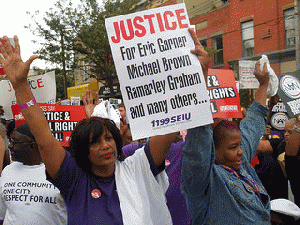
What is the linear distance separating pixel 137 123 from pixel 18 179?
43.5 inches

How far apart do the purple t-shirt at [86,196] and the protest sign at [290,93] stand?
269 centimetres

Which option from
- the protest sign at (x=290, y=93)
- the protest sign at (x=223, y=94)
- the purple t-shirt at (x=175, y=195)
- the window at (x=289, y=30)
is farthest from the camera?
the window at (x=289, y=30)

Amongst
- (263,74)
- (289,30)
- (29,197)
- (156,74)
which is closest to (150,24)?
(156,74)

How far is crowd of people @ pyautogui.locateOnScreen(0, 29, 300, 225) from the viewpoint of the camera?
1.81 m

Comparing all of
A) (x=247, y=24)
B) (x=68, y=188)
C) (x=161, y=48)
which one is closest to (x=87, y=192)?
(x=68, y=188)

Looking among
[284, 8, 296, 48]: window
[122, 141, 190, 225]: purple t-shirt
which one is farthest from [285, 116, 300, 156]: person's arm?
[284, 8, 296, 48]: window

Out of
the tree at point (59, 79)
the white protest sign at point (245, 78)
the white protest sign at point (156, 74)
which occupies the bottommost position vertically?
the tree at point (59, 79)

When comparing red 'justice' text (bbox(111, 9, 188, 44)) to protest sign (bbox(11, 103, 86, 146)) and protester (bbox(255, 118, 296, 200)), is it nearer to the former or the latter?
protest sign (bbox(11, 103, 86, 146))

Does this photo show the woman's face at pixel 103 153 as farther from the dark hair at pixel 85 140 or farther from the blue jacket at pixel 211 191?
the blue jacket at pixel 211 191

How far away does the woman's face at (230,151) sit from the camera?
6.54 ft

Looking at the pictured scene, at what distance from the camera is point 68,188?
1.91 meters

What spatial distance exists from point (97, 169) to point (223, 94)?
105 inches

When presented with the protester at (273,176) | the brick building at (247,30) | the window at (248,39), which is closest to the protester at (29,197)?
the protester at (273,176)

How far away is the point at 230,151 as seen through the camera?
2.00 metres
